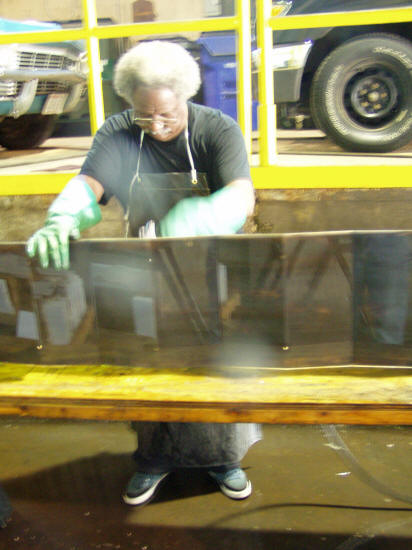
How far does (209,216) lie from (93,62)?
162 cm

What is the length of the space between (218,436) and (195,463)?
0.17 m

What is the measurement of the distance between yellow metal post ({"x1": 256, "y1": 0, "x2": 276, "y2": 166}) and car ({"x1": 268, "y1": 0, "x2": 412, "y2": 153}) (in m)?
0.45

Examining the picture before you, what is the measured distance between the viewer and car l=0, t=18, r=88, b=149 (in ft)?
12.4

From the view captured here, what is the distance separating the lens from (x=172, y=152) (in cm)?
221

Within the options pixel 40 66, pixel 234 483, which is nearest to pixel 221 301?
pixel 234 483

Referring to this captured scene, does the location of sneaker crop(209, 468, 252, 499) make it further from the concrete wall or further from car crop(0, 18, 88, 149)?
the concrete wall

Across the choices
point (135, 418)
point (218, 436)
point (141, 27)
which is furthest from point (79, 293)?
point (141, 27)

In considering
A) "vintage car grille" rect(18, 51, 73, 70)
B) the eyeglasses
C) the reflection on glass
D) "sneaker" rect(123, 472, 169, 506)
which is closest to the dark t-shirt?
the eyeglasses

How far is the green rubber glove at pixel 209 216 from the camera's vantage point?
197cm

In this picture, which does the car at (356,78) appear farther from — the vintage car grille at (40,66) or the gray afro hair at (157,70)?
the vintage car grille at (40,66)

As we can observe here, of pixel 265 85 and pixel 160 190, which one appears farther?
pixel 265 85

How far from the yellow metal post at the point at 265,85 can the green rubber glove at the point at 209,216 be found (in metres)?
0.96

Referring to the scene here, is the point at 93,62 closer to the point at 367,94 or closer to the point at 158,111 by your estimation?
the point at 158,111

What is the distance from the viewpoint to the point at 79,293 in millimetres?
1699
